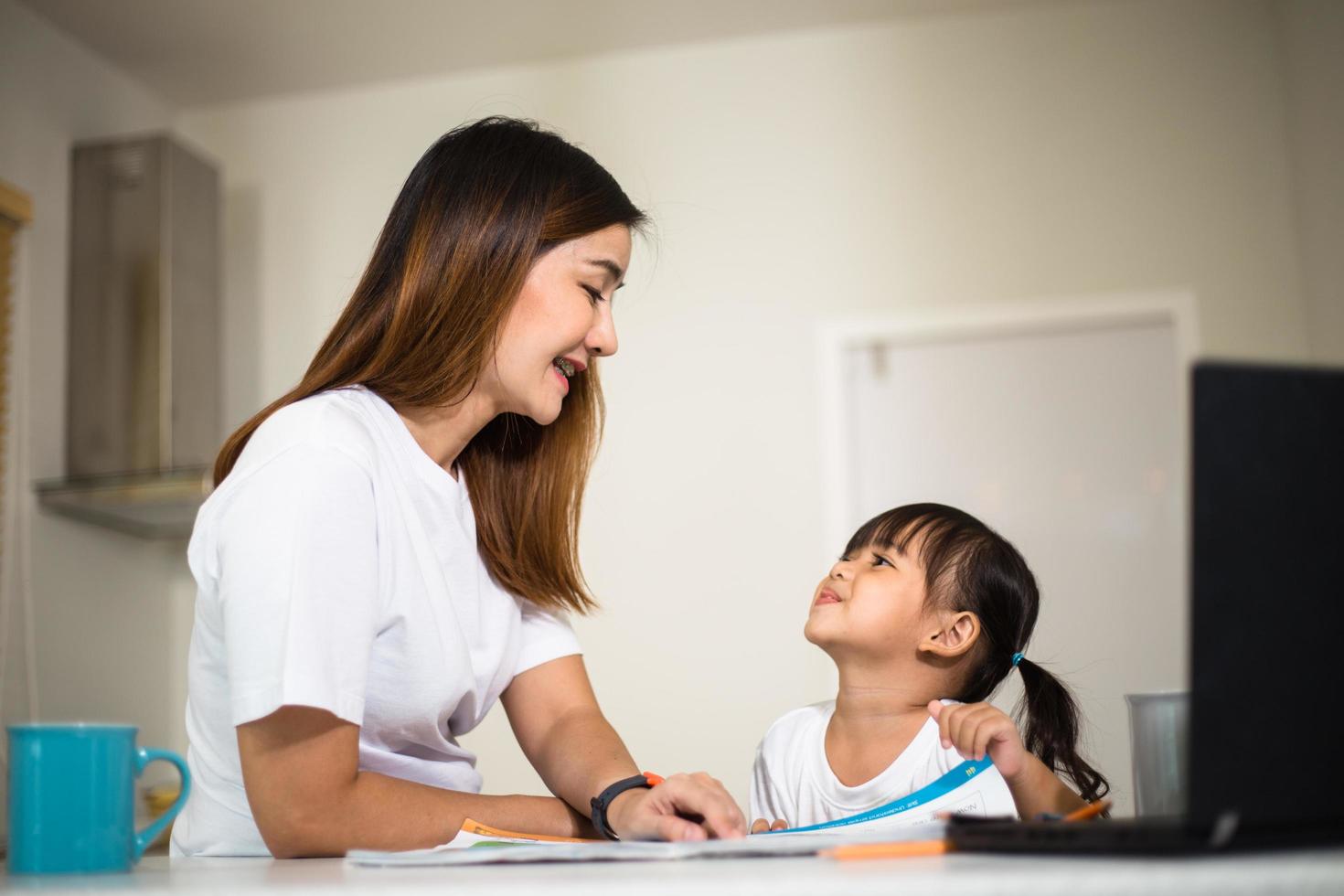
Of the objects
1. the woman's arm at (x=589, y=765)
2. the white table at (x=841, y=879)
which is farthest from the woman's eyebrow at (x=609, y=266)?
the white table at (x=841, y=879)

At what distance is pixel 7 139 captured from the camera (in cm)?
317

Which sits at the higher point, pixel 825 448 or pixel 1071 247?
pixel 1071 247

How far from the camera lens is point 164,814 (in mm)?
829

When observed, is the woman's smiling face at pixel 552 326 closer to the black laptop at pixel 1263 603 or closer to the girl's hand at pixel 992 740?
the girl's hand at pixel 992 740

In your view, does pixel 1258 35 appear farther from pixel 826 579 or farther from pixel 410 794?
pixel 410 794

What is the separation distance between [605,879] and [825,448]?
2.91m

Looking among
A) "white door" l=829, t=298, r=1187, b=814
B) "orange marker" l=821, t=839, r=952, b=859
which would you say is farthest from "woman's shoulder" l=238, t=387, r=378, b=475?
"white door" l=829, t=298, r=1187, b=814

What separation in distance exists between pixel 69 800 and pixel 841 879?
1.66ft

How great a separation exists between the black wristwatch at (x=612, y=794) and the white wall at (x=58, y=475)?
7.95 feet

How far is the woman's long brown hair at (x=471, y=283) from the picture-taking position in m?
1.25

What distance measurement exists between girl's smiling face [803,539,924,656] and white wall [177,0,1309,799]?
5.80 ft

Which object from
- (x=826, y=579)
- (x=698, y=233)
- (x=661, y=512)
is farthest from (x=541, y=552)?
(x=698, y=233)

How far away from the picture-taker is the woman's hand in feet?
3.03

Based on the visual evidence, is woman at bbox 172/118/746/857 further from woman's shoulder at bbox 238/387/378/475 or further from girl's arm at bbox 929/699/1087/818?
girl's arm at bbox 929/699/1087/818
